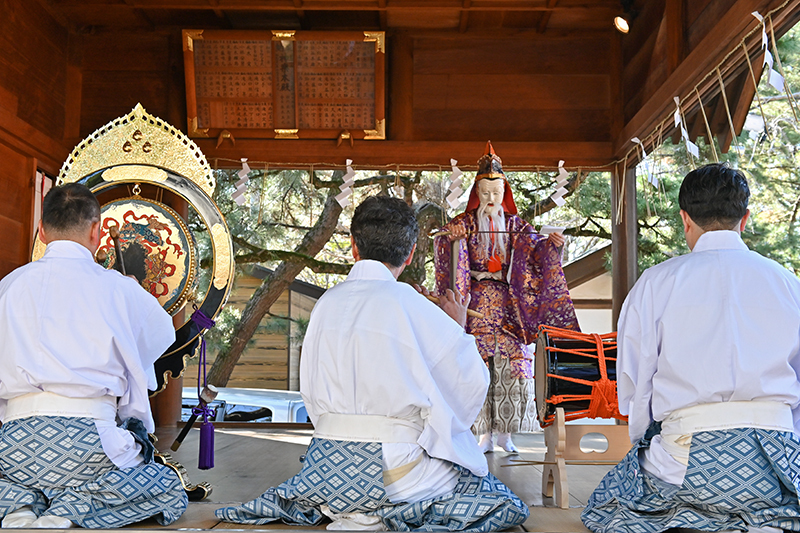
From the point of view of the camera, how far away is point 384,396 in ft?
7.27

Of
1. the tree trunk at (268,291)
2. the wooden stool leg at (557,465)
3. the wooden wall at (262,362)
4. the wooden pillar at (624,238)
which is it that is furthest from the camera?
the wooden wall at (262,362)

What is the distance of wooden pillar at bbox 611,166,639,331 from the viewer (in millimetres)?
5207

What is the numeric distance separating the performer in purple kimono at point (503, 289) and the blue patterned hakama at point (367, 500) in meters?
1.90

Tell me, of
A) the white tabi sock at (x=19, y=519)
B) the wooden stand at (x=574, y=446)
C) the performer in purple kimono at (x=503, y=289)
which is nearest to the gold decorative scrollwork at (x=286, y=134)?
the performer in purple kimono at (x=503, y=289)

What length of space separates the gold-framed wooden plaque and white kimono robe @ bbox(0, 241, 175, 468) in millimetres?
2891

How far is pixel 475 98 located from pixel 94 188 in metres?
2.66

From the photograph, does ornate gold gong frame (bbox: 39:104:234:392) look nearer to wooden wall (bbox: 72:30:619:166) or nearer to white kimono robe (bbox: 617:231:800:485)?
wooden wall (bbox: 72:30:619:166)

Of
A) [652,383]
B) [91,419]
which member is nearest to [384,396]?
[652,383]

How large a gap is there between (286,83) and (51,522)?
3.61m

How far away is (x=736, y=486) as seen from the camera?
2.07 meters

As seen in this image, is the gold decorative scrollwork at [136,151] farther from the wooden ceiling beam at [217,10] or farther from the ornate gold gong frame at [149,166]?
the wooden ceiling beam at [217,10]

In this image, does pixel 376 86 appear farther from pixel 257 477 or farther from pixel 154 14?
pixel 257 477

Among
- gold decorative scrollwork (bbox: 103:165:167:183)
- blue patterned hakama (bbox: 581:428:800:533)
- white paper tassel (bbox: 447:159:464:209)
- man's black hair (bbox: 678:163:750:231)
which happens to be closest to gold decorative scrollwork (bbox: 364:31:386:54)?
white paper tassel (bbox: 447:159:464:209)

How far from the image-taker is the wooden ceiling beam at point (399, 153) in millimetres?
5238
